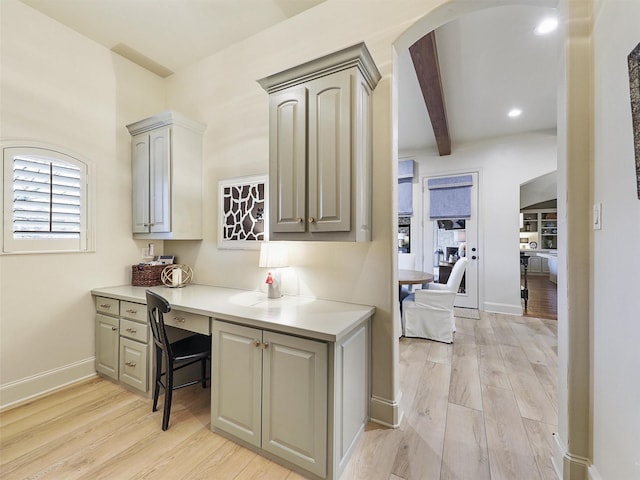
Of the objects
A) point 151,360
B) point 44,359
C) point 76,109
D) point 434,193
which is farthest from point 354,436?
point 434,193

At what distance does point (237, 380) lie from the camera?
173 centimetres

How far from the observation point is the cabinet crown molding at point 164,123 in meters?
2.60

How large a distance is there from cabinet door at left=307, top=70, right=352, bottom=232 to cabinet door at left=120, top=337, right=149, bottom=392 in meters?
1.73

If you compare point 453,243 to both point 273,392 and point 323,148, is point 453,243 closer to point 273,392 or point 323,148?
point 323,148

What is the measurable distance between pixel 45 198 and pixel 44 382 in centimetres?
154

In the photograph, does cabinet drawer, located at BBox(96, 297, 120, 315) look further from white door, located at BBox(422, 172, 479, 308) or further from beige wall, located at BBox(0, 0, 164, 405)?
white door, located at BBox(422, 172, 479, 308)

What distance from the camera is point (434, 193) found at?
5.26 meters

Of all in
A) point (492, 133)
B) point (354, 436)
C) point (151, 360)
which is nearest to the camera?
point (354, 436)

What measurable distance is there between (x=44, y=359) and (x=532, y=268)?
12709 millimetres

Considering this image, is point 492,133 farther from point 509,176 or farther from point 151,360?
point 151,360

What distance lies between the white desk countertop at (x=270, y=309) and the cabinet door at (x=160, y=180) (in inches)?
25.6

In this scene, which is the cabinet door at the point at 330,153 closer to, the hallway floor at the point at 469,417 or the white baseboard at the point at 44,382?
the hallway floor at the point at 469,417

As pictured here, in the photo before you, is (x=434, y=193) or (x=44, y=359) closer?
(x=44, y=359)

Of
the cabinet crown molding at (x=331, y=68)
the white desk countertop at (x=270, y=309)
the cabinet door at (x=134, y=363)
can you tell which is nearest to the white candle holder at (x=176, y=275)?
the white desk countertop at (x=270, y=309)
